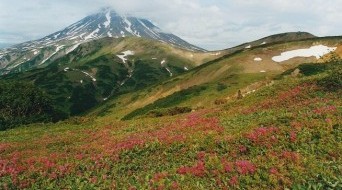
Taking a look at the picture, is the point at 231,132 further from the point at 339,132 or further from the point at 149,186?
the point at 149,186

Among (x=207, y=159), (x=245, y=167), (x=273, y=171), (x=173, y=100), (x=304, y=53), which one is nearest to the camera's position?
(x=273, y=171)

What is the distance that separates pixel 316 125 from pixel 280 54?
331ft

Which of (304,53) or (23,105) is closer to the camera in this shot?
(23,105)

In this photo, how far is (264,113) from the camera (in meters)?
33.8

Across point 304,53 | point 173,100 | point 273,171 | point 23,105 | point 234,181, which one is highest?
point 304,53

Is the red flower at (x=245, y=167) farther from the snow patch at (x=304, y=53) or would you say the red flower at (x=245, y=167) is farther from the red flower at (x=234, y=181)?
the snow patch at (x=304, y=53)

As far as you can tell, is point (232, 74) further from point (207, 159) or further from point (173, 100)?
point (207, 159)

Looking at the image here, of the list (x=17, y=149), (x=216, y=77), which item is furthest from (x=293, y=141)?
(x=216, y=77)

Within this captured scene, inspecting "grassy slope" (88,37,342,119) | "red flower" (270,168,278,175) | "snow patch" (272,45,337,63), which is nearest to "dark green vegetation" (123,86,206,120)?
"grassy slope" (88,37,342,119)

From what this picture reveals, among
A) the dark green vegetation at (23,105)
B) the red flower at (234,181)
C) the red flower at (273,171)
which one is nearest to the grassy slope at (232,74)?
the dark green vegetation at (23,105)

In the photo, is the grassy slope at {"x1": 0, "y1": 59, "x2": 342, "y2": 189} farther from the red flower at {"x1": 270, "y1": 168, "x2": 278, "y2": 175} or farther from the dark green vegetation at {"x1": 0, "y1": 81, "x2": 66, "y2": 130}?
the dark green vegetation at {"x1": 0, "y1": 81, "x2": 66, "y2": 130}

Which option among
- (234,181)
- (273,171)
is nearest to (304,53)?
(273,171)

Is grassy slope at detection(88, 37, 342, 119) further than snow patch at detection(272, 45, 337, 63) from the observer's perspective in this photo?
No

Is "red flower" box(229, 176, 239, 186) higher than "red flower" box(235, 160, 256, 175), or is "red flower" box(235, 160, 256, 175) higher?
"red flower" box(235, 160, 256, 175)
